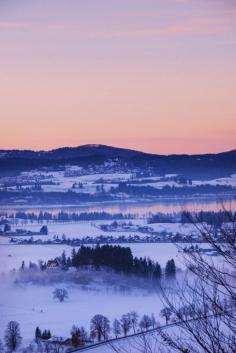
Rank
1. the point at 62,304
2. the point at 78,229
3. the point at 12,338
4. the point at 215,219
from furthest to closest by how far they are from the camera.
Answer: the point at 78,229 → the point at 62,304 → the point at 12,338 → the point at 215,219

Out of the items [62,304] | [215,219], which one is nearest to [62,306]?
[62,304]

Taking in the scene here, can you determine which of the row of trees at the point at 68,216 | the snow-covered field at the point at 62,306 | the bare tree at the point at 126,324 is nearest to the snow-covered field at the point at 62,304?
the snow-covered field at the point at 62,306

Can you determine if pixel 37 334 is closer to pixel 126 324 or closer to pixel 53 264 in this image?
pixel 126 324

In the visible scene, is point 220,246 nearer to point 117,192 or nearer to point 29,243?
point 29,243

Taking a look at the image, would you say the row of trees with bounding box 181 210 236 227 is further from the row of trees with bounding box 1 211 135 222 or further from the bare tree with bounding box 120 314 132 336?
the row of trees with bounding box 1 211 135 222

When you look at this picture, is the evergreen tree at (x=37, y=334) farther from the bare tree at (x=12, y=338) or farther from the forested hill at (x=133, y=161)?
the forested hill at (x=133, y=161)

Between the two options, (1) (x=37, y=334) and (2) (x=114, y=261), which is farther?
(2) (x=114, y=261)

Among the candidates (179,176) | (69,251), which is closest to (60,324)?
(69,251)
